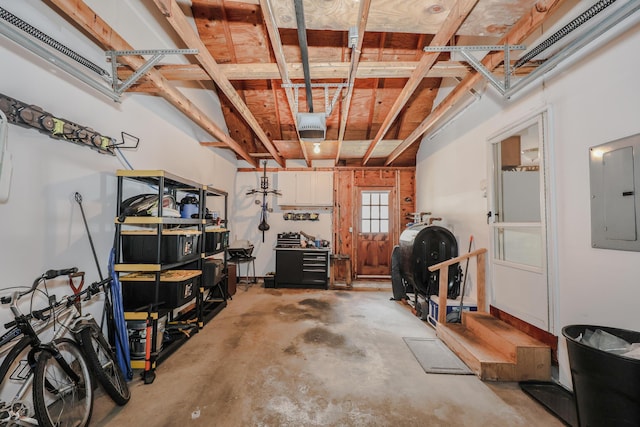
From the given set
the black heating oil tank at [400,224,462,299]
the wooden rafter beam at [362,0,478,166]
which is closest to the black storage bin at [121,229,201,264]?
the wooden rafter beam at [362,0,478,166]

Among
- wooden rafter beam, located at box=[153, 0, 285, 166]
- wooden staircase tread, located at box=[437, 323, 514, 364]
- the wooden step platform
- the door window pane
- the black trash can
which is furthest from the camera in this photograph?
the door window pane

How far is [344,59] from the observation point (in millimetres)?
3986

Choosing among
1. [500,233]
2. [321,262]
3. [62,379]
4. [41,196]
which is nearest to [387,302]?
[321,262]

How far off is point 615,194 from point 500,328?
5.09ft

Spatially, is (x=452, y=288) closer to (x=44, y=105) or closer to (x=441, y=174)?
(x=441, y=174)

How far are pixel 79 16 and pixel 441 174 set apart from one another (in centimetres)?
471

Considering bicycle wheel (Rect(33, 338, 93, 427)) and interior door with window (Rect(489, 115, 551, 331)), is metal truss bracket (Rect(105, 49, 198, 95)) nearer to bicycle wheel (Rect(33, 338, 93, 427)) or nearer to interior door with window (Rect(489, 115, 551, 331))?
bicycle wheel (Rect(33, 338, 93, 427))

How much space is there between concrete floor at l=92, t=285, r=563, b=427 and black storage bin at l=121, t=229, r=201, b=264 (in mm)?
1013

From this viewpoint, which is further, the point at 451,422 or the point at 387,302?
the point at 387,302

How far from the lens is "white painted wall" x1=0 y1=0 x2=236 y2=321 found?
171cm

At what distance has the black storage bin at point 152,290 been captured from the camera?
2.41 metres

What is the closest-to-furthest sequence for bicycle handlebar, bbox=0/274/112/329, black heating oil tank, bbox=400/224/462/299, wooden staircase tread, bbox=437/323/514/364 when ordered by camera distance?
bicycle handlebar, bbox=0/274/112/329 < wooden staircase tread, bbox=437/323/514/364 < black heating oil tank, bbox=400/224/462/299

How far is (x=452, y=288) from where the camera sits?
357 cm

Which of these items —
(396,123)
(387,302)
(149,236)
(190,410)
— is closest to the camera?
(190,410)
